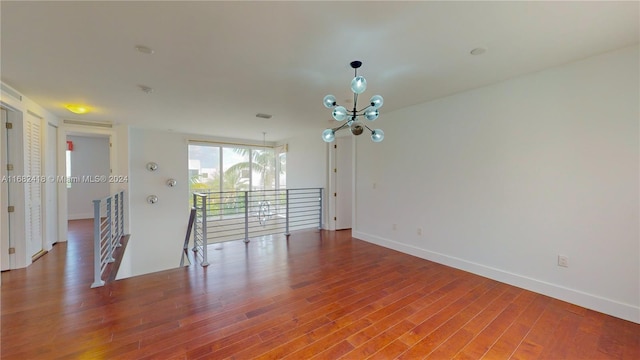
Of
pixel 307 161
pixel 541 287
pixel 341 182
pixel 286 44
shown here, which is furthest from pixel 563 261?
pixel 307 161

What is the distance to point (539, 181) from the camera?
8.99 feet

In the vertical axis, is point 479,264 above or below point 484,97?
below

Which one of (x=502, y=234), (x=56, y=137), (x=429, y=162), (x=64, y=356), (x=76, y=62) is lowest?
(x=64, y=356)

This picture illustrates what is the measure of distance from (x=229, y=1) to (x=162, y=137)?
5.53 m

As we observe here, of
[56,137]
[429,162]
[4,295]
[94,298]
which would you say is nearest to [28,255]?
[4,295]

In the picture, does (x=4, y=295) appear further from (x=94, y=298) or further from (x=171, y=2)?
(x=171, y=2)

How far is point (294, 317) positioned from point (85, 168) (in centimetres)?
823

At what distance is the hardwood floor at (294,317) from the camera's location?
6.04 feet

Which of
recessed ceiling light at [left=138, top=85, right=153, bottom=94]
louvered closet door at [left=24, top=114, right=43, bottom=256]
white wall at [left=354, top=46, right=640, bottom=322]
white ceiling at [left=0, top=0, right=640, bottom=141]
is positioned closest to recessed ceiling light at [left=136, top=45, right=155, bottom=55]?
white ceiling at [left=0, top=0, right=640, bottom=141]

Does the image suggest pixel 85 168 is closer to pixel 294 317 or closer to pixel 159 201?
pixel 159 201

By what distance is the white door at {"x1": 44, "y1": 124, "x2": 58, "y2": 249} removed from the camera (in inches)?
161

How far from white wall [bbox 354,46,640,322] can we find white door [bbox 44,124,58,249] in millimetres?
5865

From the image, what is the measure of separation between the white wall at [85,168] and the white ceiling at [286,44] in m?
4.62

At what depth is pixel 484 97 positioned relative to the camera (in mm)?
3143
